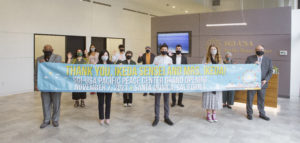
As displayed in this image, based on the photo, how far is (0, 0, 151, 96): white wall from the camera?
669 centimetres

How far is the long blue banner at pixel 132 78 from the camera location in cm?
407

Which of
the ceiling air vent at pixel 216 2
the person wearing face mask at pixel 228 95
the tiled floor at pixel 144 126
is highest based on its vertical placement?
the ceiling air vent at pixel 216 2

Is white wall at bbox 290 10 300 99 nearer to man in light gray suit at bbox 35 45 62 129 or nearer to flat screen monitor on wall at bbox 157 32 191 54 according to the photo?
flat screen monitor on wall at bbox 157 32 191 54

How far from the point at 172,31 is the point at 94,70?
5.10 metres

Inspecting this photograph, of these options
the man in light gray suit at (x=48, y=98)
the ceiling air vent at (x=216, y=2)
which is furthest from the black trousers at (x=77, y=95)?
the ceiling air vent at (x=216, y=2)

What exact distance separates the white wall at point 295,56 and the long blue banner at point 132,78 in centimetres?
347

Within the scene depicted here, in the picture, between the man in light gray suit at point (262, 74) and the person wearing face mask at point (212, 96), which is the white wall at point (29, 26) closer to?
the person wearing face mask at point (212, 96)

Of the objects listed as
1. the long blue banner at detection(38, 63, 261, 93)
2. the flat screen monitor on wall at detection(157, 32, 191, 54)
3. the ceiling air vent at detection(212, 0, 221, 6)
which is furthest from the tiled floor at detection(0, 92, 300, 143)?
the ceiling air vent at detection(212, 0, 221, 6)

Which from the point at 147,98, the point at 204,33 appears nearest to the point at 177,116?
the point at 147,98

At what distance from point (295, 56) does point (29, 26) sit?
791 cm

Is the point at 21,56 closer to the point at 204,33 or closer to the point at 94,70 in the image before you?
the point at 94,70

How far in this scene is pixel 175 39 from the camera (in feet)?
28.0

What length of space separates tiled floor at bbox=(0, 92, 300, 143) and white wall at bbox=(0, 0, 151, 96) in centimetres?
155

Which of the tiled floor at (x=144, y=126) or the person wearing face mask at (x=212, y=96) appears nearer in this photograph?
the tiled floor at (x=144, y=126)
